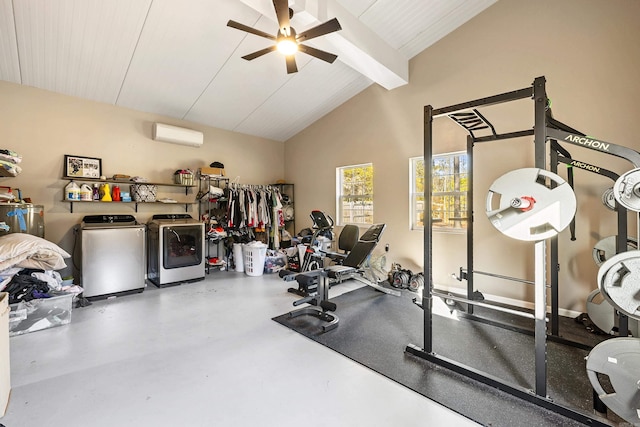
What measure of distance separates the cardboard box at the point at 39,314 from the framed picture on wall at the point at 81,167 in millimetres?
2001

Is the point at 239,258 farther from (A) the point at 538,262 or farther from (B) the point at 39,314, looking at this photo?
(A) the point at 538,262

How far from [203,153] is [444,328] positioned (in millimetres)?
5136

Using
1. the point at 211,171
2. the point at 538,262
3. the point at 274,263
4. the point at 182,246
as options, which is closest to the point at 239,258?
the point at 274,263

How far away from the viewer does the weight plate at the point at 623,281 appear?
1.57 m

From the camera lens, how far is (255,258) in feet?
16.8

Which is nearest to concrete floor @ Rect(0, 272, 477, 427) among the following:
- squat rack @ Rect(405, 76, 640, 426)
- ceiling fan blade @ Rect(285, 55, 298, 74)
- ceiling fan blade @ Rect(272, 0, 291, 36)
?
squat rack @ Rect(405, 76, 640, 426)

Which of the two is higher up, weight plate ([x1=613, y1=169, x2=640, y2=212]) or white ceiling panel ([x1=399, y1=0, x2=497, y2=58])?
white ceiling panel ([x1=399, y1=0, x2=497, y2=58])

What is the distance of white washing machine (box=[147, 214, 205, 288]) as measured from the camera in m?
4.35

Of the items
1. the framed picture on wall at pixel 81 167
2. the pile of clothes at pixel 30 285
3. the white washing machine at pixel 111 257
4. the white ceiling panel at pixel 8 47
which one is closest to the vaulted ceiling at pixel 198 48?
the white ceiling panel at pixel 8 47

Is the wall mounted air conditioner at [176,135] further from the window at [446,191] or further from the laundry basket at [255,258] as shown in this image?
the window at [446,191]

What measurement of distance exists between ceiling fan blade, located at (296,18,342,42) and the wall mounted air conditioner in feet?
10.4

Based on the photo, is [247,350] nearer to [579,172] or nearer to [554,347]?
[554,347]

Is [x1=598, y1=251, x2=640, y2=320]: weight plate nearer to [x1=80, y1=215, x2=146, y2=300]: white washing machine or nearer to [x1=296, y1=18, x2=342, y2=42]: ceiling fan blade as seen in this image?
[x1=296, y1=18, x2=342, y2=42]: ceiling fan blade

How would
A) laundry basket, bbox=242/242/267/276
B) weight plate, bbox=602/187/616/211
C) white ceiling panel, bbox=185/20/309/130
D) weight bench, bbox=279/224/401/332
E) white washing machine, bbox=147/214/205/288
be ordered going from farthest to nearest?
laundry basket, bbox=242/242/267/276 < white washing machine, bbox=147/214/205/288 < white ceiling panel, bbox=185/20/309/130 < weight bench, bbox=279/224/401/332 < weight plate, bbox=602/187/616/211
